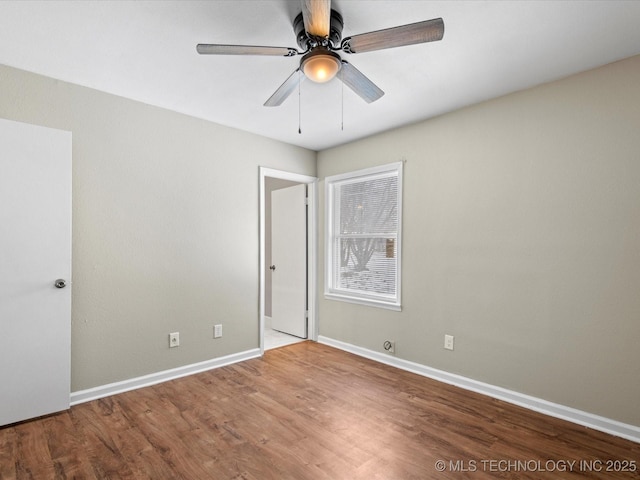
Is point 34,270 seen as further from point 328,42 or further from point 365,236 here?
point 365,236

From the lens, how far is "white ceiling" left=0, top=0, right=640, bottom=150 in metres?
1.75

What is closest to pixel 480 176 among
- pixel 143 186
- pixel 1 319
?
pixel 143 186

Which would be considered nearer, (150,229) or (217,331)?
(150,229)

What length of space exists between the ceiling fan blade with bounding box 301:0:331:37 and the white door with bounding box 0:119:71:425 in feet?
6.63

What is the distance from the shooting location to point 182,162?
3.16 metres

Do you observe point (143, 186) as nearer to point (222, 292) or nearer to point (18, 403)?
point (222, 292)

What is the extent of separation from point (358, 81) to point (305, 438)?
2.23 meters

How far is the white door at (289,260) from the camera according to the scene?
4.38 meters

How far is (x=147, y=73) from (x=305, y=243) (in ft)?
8.33

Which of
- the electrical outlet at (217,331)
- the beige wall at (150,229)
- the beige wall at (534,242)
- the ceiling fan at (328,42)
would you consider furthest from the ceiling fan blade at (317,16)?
the electrical outlet at (217,331)

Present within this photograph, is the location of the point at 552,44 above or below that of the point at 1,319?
above

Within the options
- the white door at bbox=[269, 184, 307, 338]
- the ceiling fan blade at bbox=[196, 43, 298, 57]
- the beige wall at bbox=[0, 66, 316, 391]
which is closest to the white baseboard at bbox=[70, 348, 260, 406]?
the beige wall at bbox=[0, 66, 316, 391]

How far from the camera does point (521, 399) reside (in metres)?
2.59

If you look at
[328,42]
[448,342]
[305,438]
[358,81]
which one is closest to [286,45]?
[328,42]
